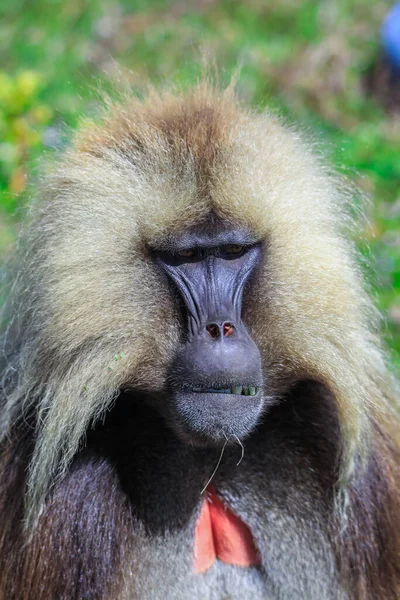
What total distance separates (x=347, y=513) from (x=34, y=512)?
110 cm

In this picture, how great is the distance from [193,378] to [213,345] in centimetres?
12

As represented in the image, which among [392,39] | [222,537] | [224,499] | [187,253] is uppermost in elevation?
[392,39]

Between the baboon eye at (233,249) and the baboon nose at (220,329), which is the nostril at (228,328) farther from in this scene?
the baboon eye at (233,249)

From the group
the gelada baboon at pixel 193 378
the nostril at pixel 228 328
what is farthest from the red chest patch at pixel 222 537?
the nostril at pixel 228 328

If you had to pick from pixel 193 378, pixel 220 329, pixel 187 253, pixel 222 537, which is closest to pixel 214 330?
pixel 220 329

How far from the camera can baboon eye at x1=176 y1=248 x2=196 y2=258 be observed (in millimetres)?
3178

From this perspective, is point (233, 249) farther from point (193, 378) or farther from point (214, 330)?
point (193, 378)

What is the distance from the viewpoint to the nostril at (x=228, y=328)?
9.97 feet

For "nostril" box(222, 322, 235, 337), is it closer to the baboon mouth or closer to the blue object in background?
the baboon mouth

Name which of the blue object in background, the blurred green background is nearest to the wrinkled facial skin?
the blurred green background

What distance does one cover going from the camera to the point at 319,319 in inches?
126

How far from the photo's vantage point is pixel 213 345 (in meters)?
3.01

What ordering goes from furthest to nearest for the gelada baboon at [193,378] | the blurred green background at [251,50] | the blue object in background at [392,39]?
the blue object in background at [392,39] < the blurred green background at [251,50] < the gelada baboon at [193,378]

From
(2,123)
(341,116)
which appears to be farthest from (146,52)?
(2,123)
